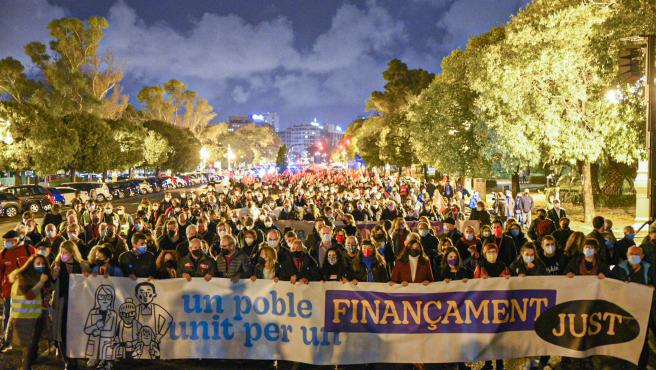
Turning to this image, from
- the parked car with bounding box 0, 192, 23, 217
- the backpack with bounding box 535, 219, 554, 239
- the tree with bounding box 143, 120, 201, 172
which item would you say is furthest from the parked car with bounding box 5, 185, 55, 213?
the tree with bounding box 143, 120, 201, 172

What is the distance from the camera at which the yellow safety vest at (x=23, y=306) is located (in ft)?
19.9

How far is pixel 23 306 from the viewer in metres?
6.08

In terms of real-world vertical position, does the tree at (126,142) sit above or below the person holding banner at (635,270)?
Answer: above

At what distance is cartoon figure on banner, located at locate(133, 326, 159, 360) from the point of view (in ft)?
20.9

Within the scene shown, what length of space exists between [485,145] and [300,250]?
822 inches

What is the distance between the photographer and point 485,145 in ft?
85.6

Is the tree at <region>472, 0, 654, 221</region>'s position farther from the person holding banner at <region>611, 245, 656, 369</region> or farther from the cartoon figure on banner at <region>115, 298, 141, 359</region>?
the cartoon figure on banner at <region>115, 298, 141, 359</region>

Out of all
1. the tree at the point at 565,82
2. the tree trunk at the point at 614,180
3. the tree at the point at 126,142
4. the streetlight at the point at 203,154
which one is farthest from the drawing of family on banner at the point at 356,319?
the streetlight at the point at 203,154

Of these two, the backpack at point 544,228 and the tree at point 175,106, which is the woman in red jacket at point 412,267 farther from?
the tree at point 175,106

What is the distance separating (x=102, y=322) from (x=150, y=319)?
0.59 metres

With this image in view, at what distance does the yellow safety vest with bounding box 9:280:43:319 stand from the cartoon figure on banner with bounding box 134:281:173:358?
1119 mm

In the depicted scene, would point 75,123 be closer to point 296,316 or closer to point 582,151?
point 582,151

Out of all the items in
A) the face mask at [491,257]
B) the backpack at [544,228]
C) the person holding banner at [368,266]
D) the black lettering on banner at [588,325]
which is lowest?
the black lettering on banner at [588,325]

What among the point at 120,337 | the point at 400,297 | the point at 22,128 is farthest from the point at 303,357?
the point at 22,128
